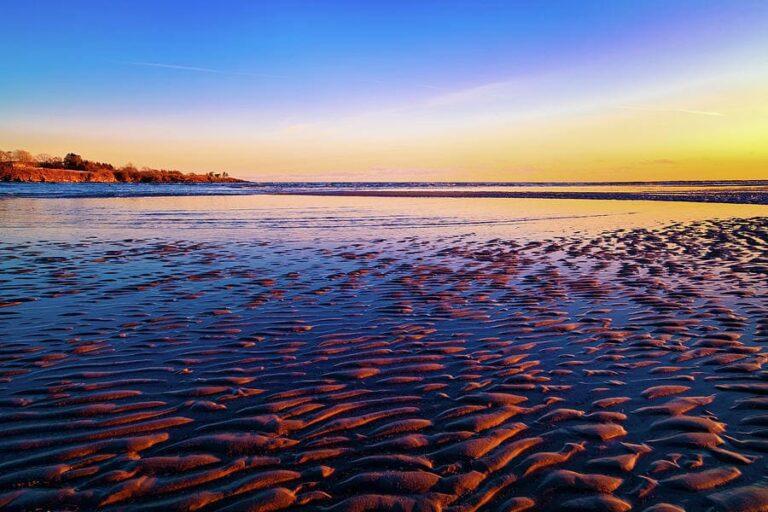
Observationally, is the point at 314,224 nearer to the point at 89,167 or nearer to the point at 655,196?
the point at 655,196

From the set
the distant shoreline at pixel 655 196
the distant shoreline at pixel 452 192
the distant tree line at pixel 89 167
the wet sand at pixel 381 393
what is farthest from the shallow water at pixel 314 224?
the distant tree line at pixel 89 167

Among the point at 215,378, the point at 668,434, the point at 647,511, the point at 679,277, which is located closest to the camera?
the point at 647,511

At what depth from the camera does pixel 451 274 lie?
1231 cm

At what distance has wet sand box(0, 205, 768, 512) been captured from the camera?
3.62m

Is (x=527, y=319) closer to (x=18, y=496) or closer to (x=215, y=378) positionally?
(x=215, y=378)

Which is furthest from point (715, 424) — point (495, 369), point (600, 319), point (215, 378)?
point (215, 378)

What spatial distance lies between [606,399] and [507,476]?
1990mm

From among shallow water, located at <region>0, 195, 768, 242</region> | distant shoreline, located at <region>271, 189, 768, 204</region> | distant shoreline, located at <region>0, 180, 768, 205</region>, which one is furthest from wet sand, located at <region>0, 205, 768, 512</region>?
distant shoreline, located at <region>0, 180, 768, 205</region>

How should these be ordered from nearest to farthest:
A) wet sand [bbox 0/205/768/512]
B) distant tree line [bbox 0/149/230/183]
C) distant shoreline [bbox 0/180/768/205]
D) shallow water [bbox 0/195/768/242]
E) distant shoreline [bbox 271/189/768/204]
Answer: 1. wet sand [bbox 0/205/768/512]
2. shallow water [bbox 0/195/768/242]
3. distant shoreline [bbox 271/189/768/204]
4. distant shoreline [bbox 0/180/768/205]
5. distant tree line [bbox 0/149/230/183]

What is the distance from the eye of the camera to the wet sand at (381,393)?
143 inches

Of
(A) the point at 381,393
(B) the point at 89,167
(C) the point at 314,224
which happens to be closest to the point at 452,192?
(C) the point at 314,224

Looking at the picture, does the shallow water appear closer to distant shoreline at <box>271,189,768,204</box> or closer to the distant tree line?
distant shoreline at <box>271,189,768,204</box>

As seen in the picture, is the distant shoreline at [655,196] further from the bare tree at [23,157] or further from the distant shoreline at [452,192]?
the bare tree at [23,157]

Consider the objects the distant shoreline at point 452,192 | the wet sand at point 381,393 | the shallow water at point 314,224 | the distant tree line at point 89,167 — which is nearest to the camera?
the wet sand at point 381,393
